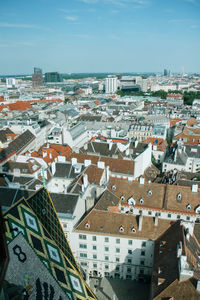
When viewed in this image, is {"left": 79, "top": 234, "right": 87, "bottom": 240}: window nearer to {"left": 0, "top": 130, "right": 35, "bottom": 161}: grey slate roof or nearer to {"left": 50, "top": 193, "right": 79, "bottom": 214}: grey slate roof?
{"left": 50, "top": 193, "right": 79, "bottom": 214}: grey slate roof

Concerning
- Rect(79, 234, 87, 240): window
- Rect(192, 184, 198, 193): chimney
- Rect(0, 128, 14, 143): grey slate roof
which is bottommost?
Rect(79, 234, 87, 240): window

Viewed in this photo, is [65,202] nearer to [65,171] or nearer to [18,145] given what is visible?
[65,171]

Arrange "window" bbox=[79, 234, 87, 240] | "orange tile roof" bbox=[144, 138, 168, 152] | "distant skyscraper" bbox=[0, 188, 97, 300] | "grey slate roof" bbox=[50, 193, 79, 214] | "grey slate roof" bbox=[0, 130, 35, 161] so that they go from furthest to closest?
"orange tile roof" bbox=[144, 138, 168, 152] < "grey slate roof" bbox=[0, 130, 35, 161] < "grey slate roof" bbox=[50, 193, 79, 214] < "window" bbox=[79, 234, 87, 240] < "distant skyscraper" bbox=[0, 188, 97, 300]

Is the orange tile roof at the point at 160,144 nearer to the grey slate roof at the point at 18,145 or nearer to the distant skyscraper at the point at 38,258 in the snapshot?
the grey slate roof at the point at 18,145

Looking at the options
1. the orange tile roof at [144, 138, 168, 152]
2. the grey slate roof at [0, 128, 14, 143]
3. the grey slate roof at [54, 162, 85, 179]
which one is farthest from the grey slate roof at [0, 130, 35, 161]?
the orange tile roof at [144, 138, 168, 152]

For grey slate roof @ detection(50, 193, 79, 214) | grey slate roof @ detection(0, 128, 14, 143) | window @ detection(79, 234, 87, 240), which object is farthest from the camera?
grey slate roof @ detection(0, 128, 14, 143)

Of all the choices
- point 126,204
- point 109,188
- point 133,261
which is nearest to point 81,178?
point 109,188

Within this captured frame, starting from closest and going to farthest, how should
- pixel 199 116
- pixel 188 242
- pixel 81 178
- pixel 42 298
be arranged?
pixel 42 298 < pixel 188 242 < pixel 81 178 < pixel 199 116

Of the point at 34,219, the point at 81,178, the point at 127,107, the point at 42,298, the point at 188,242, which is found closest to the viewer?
the point at 42,298

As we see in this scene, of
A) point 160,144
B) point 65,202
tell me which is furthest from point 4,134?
point 65,202

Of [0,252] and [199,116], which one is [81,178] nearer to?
[0,252]

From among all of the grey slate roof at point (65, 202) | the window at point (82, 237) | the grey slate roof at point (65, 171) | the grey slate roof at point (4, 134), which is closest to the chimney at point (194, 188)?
the grey slate roof at point (65, 202)
